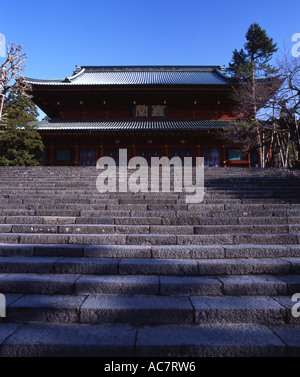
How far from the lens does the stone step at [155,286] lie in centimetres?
239

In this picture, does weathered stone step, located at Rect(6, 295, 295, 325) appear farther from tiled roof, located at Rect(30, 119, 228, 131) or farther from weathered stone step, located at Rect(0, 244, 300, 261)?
tiled roof, located at Rect(30, 119, 228, 131)

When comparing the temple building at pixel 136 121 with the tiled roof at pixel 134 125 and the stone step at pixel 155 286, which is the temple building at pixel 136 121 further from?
the stone step at pixel 155 286

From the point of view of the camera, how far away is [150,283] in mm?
2418

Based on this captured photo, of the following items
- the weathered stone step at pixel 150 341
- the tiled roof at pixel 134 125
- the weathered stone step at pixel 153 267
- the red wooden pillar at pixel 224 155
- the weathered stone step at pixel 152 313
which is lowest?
the weathered stone step at pixel 150 341

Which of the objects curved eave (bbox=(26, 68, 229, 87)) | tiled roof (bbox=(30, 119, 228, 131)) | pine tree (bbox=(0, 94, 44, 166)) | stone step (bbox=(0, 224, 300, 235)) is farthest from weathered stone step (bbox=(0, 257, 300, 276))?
curved eave (bbox=(26, 68, 229, 87))

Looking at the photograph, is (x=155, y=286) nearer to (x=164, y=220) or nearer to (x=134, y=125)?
(x=164, y=220)

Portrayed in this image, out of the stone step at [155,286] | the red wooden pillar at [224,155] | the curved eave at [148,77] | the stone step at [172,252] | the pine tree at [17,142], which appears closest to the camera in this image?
the stone step at [155,286]

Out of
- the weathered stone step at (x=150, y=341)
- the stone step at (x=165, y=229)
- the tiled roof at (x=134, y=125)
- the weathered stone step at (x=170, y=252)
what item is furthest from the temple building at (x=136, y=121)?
the weathered stone step at (x=150, y=341)

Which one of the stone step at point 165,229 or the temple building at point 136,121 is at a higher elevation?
the temple building at point 136,121

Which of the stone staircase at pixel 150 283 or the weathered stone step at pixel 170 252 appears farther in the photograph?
the weathered stone step at pixel 170 252
